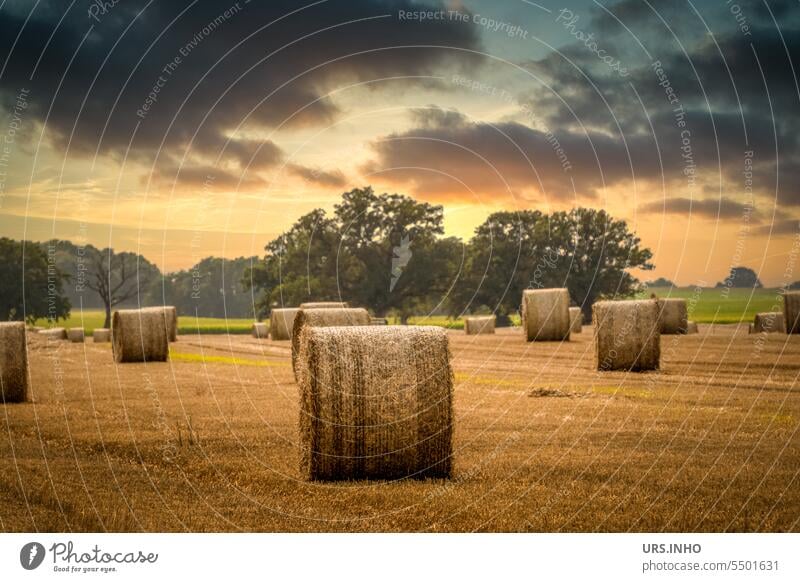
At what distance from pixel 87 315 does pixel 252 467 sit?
222 feet

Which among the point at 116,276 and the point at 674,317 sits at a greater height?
the point at 116,276

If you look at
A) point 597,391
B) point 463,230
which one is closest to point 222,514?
point 597,391

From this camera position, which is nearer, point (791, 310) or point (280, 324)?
point (791, 310)

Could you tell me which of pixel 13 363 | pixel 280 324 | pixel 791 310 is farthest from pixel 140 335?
pixel 791 310

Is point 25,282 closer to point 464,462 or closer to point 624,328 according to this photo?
point 624,328

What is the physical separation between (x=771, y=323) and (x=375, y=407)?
24.6 meters

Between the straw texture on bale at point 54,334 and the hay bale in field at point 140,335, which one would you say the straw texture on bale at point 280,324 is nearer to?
the hay bale in field at point 140,335

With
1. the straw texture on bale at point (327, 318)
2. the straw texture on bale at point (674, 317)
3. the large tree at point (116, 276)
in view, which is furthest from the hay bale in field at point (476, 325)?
the straw texture on bale at point (327, 318)

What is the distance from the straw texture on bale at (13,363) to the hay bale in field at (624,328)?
36.4 feet

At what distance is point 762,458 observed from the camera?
8.92 metres

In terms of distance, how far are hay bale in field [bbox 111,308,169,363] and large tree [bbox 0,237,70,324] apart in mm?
1850

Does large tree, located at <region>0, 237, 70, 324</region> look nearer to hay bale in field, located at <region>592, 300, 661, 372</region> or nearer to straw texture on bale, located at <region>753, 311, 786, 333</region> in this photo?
hay bale in field, located at <region>592, 300, 661, 372</region>

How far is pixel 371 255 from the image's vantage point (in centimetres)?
5369

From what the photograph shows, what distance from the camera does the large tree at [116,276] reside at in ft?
156
